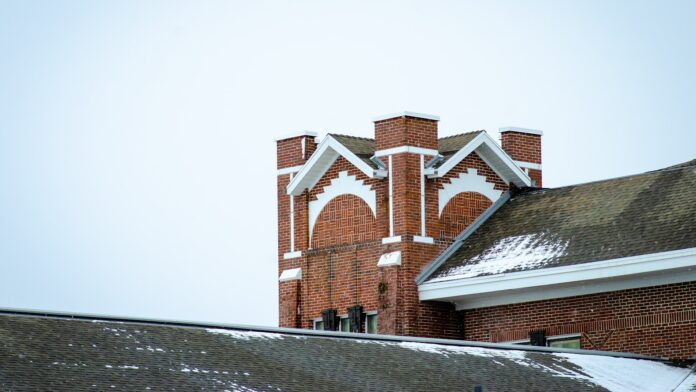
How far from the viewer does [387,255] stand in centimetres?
3691

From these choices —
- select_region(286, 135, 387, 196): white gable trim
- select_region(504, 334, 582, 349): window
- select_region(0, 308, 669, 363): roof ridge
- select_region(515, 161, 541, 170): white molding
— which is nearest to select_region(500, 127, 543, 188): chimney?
select_region(515, 161, 541, 170): white molding

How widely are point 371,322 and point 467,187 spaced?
163 inches

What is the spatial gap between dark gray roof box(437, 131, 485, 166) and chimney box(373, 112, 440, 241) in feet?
1.62

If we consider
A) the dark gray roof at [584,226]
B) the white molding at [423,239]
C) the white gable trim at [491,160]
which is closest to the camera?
the dark gray roof at [584,226]

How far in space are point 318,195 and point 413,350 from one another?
1326 centimetres

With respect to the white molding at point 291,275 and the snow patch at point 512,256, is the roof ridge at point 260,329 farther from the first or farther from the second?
the white molding at point 291,275

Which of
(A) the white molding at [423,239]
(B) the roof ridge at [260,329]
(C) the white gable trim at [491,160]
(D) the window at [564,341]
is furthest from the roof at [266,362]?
(C) the white gable trim at [491,160]

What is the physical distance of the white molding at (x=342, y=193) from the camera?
3797 centimetres

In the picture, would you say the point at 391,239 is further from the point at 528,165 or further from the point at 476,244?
the point at 528,165

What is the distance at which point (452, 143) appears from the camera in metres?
39.1

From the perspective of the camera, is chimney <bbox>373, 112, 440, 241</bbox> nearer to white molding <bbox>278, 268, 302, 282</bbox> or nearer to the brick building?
the brick building

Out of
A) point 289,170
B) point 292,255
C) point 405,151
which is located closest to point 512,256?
point 405,151

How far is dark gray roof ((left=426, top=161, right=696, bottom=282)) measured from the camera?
108 ft

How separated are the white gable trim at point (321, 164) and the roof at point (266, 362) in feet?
33.8
